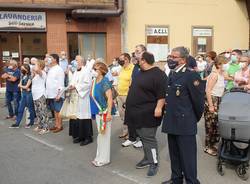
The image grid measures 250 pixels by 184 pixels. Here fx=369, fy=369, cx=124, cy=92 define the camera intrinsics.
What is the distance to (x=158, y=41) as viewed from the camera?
65.2ft

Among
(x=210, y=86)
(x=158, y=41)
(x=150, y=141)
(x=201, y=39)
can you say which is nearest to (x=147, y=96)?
(x=150, y=141)

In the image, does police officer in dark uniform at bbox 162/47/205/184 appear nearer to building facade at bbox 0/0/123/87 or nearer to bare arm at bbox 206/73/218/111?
bare arm at bbox 206/73/218/111

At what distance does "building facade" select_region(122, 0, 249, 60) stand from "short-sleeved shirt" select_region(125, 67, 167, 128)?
1392cm

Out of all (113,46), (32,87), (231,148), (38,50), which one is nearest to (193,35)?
(113,46)

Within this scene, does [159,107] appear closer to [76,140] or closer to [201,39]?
[76,140]

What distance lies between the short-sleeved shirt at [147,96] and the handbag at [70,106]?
7.54 feet

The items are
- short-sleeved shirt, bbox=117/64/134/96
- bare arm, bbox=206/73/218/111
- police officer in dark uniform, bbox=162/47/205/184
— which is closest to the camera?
police officer in dark uniform, bbox=162/47/205/184

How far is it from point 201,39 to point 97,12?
6346mm

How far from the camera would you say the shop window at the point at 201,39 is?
67.3ft

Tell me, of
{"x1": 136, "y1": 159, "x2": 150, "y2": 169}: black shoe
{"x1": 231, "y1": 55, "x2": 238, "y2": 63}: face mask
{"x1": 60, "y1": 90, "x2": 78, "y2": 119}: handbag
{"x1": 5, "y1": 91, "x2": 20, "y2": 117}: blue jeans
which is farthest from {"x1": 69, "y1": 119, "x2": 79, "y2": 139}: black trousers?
{"x1": 231, "y1": 55, "x2": 238, "y2": 63}: face mask

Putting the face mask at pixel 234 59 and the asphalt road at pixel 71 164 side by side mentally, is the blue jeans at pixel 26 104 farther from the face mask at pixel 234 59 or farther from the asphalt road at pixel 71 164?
the face mask at pixel 234 59

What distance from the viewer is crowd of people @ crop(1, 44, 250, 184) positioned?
469 centimetres

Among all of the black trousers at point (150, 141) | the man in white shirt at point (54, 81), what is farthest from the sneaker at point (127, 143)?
the man in white shirt at point (54, 81)

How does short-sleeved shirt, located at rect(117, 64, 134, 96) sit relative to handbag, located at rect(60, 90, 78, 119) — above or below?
above
